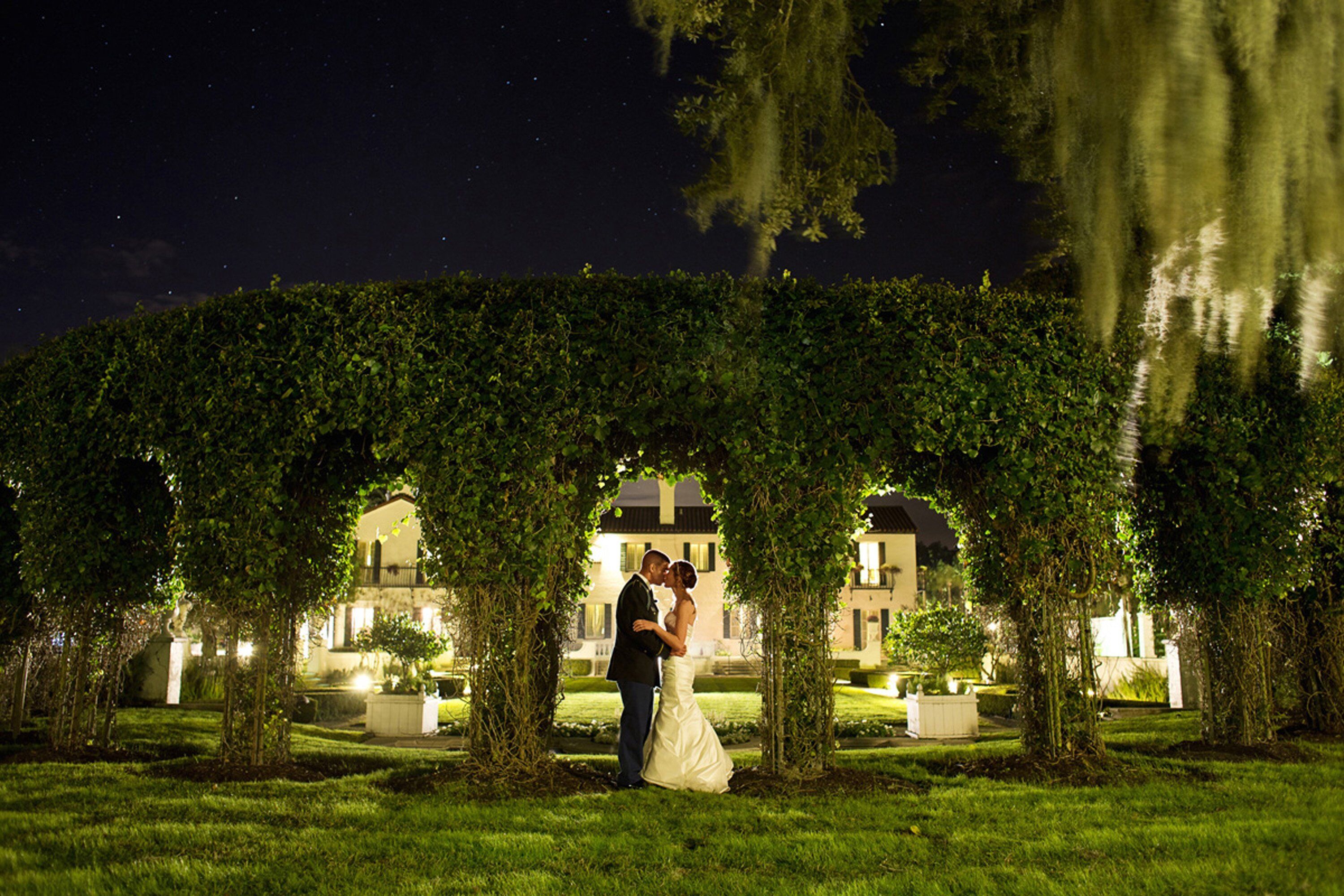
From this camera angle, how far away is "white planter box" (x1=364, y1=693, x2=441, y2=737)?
1227 centimetres

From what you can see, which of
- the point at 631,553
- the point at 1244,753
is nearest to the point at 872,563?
the point at 631,553

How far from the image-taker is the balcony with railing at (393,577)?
3381 cm

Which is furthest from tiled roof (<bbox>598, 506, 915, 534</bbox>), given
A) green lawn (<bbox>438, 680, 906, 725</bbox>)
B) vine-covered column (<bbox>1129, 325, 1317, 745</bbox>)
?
vine-covered column (<bbox>1129, 325, 1317, 745</bbox>)

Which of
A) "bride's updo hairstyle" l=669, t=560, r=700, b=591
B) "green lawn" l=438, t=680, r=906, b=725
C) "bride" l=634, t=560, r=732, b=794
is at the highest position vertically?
"bride's updo hairstyle" l=669, t=560, r=700, b=591

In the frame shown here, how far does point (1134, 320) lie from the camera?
24.9 ft

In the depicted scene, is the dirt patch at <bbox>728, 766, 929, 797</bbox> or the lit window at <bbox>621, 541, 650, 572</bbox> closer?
the dirt patch at <bbox>728, 766, 929, 797</bbox>

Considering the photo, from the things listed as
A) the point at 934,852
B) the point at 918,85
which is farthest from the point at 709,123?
the point at 934,852

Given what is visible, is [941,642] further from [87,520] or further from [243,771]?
[87,520]

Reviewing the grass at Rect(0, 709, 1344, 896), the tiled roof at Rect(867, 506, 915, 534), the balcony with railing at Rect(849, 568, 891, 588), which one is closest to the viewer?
the grass at Rect(0, 709, 1344, 896)

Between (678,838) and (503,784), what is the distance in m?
1.89

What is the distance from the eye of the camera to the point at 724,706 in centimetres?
1728

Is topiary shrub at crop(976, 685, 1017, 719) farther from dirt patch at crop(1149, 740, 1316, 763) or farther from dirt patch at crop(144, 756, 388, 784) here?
dirt patch at crop(144, 756, 388, 784)

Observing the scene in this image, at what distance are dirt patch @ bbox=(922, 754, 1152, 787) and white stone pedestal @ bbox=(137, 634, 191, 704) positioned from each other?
41.5 feet

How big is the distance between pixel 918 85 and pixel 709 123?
3.70 m
